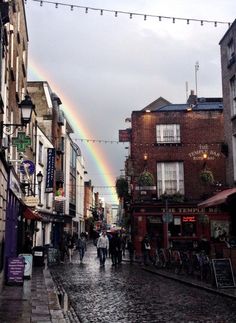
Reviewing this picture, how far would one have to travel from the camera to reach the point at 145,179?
33.6 metres

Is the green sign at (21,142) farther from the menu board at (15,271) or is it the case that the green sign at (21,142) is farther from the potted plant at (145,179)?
the potted plant at (145,179)

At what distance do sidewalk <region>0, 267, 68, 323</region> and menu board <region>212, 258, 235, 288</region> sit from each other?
494 centimetres

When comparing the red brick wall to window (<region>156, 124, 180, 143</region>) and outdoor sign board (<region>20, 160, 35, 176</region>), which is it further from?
outdoor sign board (<region>20, 160, 35, 176</region>)

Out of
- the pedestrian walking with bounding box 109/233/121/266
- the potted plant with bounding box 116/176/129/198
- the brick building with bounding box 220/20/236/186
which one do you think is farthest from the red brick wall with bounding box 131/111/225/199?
the brick building with bounding box 220/20/236/186

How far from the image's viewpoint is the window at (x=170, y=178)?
3538cm

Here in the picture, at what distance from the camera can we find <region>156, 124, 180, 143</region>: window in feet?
119

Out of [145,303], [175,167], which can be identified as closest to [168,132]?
[175,167]

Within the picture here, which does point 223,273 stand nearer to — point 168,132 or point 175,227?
point 175,227

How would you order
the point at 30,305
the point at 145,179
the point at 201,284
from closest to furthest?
the point at 30,305, the point at 201,284, the point at 145,179

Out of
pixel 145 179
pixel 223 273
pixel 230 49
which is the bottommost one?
pixel 223 273

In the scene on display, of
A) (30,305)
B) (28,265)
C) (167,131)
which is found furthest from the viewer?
(167,131)

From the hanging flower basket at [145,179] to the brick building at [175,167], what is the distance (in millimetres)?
729

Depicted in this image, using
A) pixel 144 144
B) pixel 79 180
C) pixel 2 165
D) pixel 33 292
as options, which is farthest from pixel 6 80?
pixel 79 180

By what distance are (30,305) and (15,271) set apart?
4.16 m
